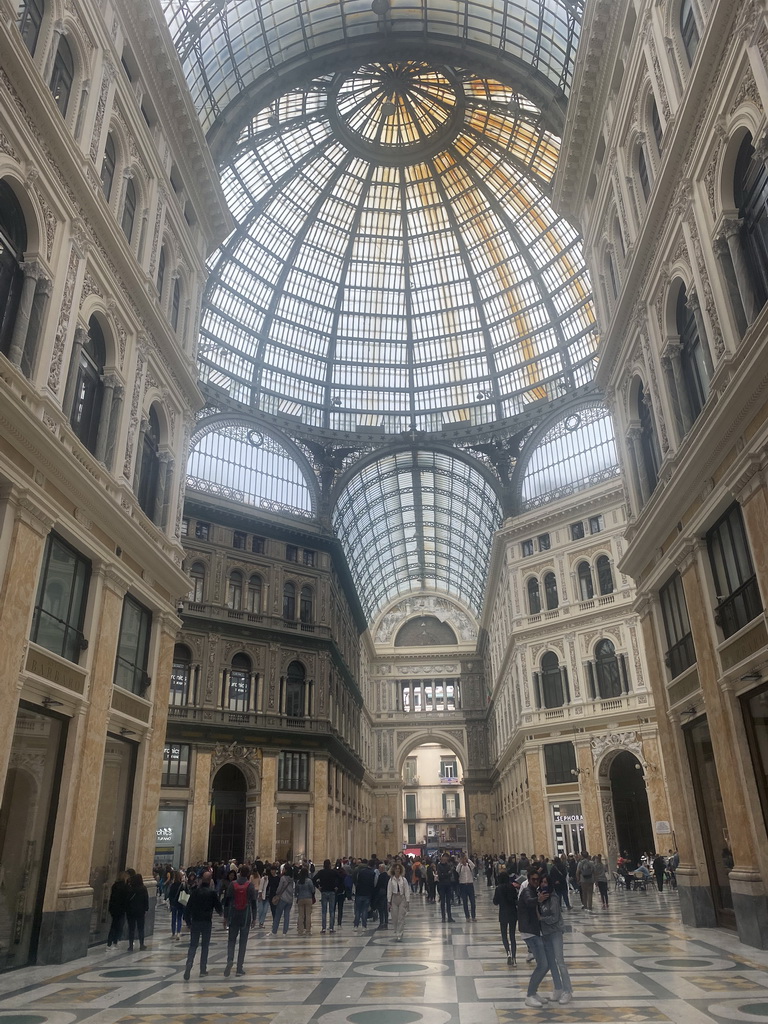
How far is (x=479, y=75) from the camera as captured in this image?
113 feet

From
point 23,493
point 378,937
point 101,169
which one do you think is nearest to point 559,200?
point 101,169

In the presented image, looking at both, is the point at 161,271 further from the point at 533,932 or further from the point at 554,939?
the point at 554,939

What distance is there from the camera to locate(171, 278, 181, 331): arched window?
75.8 ft

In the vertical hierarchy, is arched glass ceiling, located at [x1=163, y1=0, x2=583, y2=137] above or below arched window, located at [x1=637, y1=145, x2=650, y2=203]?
above

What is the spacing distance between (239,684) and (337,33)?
106 ft

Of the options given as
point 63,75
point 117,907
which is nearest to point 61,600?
point 117,907

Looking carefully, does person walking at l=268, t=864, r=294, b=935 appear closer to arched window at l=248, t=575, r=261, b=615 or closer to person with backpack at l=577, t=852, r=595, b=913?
person with backpack at l=577, t=852, r=595, b=913

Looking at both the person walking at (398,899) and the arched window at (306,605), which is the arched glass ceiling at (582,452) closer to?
the arched window at (306,605)

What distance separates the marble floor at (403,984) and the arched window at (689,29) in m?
16.9

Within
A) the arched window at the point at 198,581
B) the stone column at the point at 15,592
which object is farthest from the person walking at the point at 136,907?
the arched window at the point at 198,581

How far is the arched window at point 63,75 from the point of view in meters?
15.4

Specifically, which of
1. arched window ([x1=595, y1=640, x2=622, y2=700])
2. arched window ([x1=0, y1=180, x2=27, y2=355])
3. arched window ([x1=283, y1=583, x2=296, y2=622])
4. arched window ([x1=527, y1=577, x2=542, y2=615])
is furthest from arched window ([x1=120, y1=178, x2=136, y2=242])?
arched window ([x1=527, y1=577, x2=542, y2=615])

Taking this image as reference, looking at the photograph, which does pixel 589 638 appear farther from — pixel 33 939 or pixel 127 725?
pixel 33 939

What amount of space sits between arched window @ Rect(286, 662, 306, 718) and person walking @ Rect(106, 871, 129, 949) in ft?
85.9
